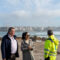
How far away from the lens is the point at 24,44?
255 inches

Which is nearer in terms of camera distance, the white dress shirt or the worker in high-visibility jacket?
the worker in high-visibility jacket

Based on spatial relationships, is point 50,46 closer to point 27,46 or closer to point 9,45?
point 27,46

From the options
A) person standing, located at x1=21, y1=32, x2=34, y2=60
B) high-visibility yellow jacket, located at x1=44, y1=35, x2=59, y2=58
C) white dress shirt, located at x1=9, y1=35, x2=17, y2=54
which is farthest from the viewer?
person standing, located at x1=21, y1=32, x2=34, y2=60

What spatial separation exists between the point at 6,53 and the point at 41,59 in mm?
4707

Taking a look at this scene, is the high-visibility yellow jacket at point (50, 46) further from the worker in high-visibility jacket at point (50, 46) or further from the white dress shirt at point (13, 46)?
the white dress shirt at point (13, 46)

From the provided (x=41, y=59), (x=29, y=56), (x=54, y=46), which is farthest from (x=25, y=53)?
(x=41, y=59)

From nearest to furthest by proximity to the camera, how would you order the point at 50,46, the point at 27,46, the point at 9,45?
the point at 50,46
the point at 9,45
the point at 27,46

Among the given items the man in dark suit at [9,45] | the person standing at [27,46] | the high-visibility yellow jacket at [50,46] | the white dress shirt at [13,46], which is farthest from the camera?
the person standing at [27,46]

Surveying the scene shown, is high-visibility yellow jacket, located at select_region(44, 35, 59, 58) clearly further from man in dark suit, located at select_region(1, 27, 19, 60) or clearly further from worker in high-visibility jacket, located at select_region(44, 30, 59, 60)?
man in dark suit, located at select_region(1, 27, 19, 60)

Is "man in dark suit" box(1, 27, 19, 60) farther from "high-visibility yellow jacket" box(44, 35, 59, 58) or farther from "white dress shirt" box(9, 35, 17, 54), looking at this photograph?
"high-visibility yellow jacket" box(44, 35, 59, 58)

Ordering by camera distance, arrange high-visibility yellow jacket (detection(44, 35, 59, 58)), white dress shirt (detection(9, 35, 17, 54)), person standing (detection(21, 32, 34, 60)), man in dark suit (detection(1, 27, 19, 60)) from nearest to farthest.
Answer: high-visibility yellow jacket (detection(44, 35, 59, 58)) → man in dark suit (detection(1, 27, 19, 60)) → white dress shirt (detection(9, 35, 17, 54)) → person standing (detection(21, 32, 34, 60))

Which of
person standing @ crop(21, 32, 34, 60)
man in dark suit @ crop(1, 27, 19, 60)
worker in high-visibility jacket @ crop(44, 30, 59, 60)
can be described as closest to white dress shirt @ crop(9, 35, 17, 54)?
man in dark suit @ crop(1, 27, 19, 60)

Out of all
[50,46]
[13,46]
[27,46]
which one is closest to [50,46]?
[50,46]

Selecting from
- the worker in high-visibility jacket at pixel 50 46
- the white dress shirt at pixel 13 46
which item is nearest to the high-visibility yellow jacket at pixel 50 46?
the worker in high-visibility jacket at pixel 50 46
